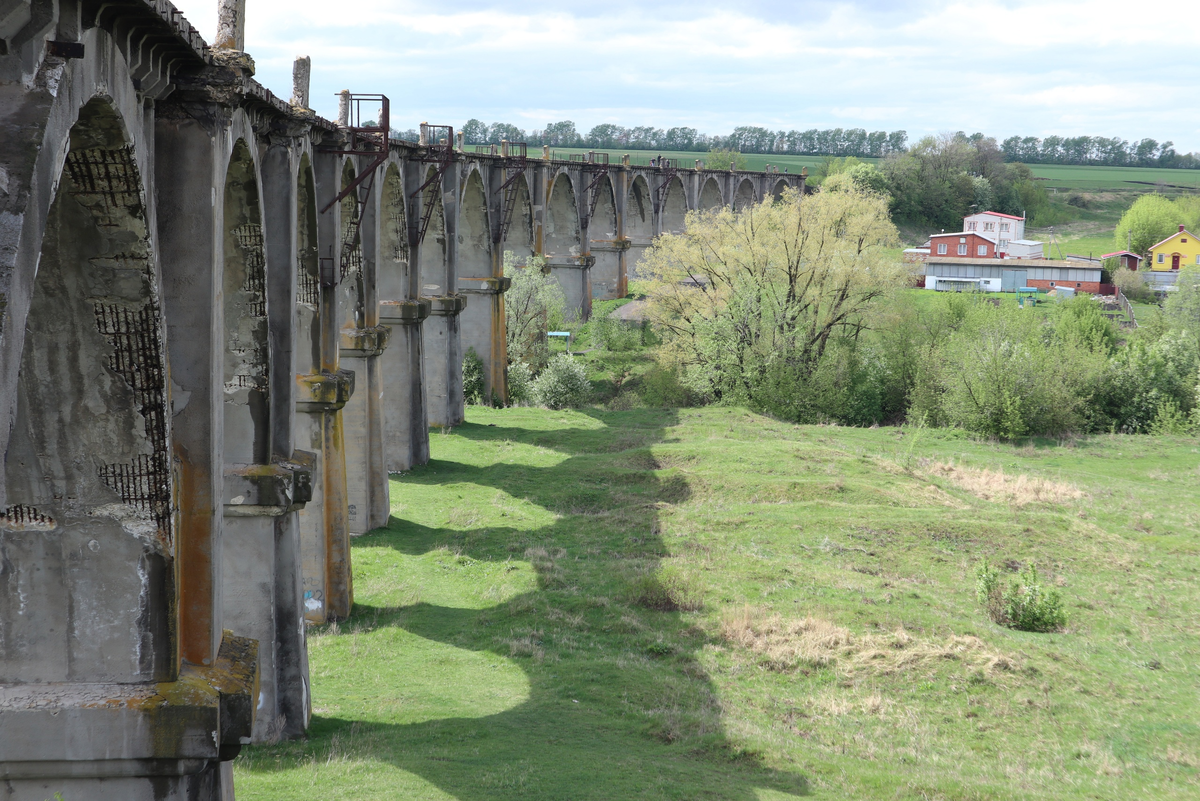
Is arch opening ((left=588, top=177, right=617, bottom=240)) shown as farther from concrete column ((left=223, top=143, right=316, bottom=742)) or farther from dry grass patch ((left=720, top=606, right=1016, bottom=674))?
concrete column ((left=223, top=143, right=316, bottom=742))

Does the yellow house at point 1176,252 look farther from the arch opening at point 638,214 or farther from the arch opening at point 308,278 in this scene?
the arch opening at point 308,278

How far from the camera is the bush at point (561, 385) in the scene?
41.3 metres

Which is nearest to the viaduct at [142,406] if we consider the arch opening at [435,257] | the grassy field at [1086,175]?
the arch opening at [435,257]

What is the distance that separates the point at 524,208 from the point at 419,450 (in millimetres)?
20576

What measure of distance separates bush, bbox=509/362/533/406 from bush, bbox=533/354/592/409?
28 centimetres

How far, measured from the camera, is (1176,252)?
82.7 m

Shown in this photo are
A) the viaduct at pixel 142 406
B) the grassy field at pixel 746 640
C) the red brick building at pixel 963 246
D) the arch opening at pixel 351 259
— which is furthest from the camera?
the red brick building at pixel 963 246

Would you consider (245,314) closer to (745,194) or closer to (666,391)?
(666,391)

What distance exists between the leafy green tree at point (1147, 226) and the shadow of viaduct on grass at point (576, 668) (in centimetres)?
7889

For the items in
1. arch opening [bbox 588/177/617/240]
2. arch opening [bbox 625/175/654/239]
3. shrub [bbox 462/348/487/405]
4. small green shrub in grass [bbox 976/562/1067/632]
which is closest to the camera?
small green shrub in grass [bbox 976/562/1067/632]

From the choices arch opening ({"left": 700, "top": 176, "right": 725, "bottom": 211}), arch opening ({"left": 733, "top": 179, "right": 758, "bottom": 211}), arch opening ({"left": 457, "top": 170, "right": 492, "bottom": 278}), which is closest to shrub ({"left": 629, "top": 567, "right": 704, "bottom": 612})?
arch opening ({"left": 457, "top": 170, "right": 492, "bottom": 278})

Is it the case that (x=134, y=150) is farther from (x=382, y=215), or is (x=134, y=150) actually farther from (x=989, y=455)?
(x=989, y=455)

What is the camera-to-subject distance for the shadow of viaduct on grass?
463 inches

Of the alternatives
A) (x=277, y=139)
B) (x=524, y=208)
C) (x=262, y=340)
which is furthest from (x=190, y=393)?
(x=524, y=208)
